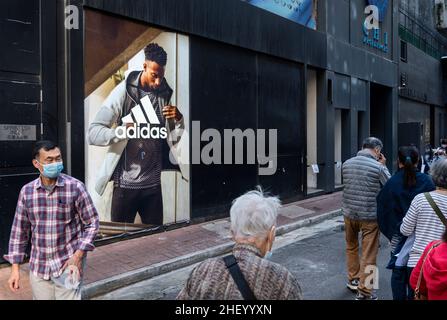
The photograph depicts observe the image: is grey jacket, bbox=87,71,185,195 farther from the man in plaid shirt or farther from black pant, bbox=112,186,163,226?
the man in plaid shirt

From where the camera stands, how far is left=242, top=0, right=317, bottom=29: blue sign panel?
13.1 m

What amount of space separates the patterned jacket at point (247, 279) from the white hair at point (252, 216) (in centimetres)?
9

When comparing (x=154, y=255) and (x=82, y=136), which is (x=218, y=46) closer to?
(x=82, y=136)

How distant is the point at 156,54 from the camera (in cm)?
948

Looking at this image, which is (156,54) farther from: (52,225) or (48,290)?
(48,290)

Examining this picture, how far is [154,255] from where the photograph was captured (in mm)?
7828

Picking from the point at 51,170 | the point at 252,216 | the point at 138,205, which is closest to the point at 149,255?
the point at 138,205

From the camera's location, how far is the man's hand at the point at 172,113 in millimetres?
9711

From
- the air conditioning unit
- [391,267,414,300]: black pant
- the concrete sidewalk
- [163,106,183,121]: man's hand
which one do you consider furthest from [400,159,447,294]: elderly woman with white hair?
the air conditioning unit

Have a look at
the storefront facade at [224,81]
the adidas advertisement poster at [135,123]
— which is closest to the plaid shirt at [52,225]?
the storefront facade at [224,81]

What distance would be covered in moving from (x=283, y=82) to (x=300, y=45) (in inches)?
54.1

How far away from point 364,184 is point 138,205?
4.68 m

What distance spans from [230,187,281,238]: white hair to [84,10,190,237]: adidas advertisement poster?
6.26 m

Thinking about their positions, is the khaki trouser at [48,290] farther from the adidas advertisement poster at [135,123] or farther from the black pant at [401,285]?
the adidas advertisement poster at [135,123]
